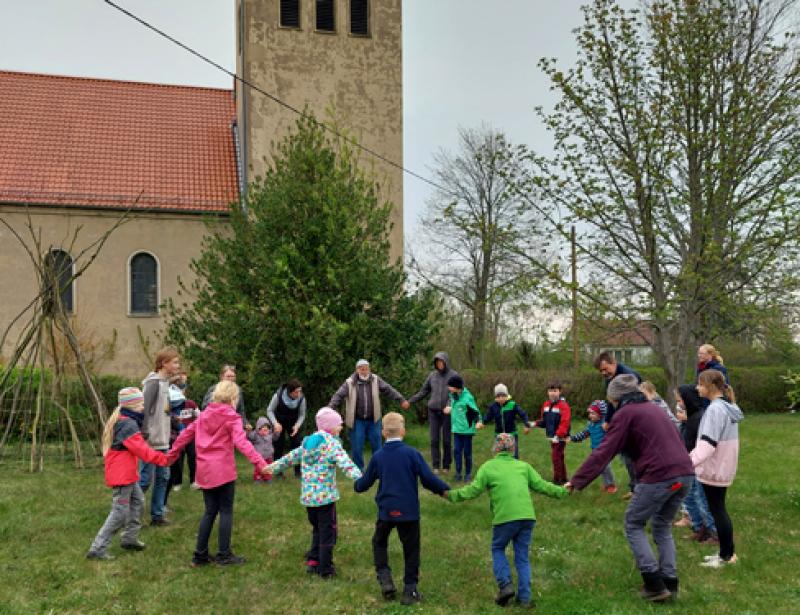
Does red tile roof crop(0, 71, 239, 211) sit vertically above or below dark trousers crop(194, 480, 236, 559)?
above

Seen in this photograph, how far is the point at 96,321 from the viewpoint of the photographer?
77.0ft

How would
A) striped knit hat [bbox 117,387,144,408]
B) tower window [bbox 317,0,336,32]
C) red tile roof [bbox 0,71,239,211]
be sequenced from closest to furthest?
striped knit hat [bbox 117,387,144,408] → red tile roof [bbox 0,71,239,211] → tower window [bbox 317,0,336,32]

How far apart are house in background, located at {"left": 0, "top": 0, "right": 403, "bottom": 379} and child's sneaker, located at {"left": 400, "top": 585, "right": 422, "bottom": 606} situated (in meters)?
17.8

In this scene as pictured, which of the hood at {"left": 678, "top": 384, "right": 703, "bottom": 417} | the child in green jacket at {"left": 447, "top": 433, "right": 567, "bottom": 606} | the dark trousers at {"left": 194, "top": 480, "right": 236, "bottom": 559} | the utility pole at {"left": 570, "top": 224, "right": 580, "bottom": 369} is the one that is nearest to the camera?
the child in green jacket at {"left": 447, "top": 433, "right": 567, "bottom": 606}

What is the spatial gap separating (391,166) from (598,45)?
9.01 m

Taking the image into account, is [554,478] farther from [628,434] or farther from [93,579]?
[93,579]

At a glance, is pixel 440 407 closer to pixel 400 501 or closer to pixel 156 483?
pixel 156 483

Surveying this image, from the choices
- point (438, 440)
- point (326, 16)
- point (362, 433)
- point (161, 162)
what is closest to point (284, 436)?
point (362, 433)

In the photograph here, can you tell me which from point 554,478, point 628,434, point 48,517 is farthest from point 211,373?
point 628,434

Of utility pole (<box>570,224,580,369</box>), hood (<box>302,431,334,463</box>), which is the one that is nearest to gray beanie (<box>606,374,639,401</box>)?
hood (<box>302,431,334,463</box>)

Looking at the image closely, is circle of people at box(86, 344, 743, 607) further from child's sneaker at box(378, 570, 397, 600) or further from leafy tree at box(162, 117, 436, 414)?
leafy tree at box(162, 117, 436, 414)

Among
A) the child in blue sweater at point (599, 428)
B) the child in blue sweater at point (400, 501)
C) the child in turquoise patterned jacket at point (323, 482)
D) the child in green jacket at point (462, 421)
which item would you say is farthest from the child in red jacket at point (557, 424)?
the child in blue sweater at point (400, 501)

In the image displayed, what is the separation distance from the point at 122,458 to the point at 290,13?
20.1 meters

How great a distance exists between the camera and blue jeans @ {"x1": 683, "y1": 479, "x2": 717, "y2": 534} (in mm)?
7887
